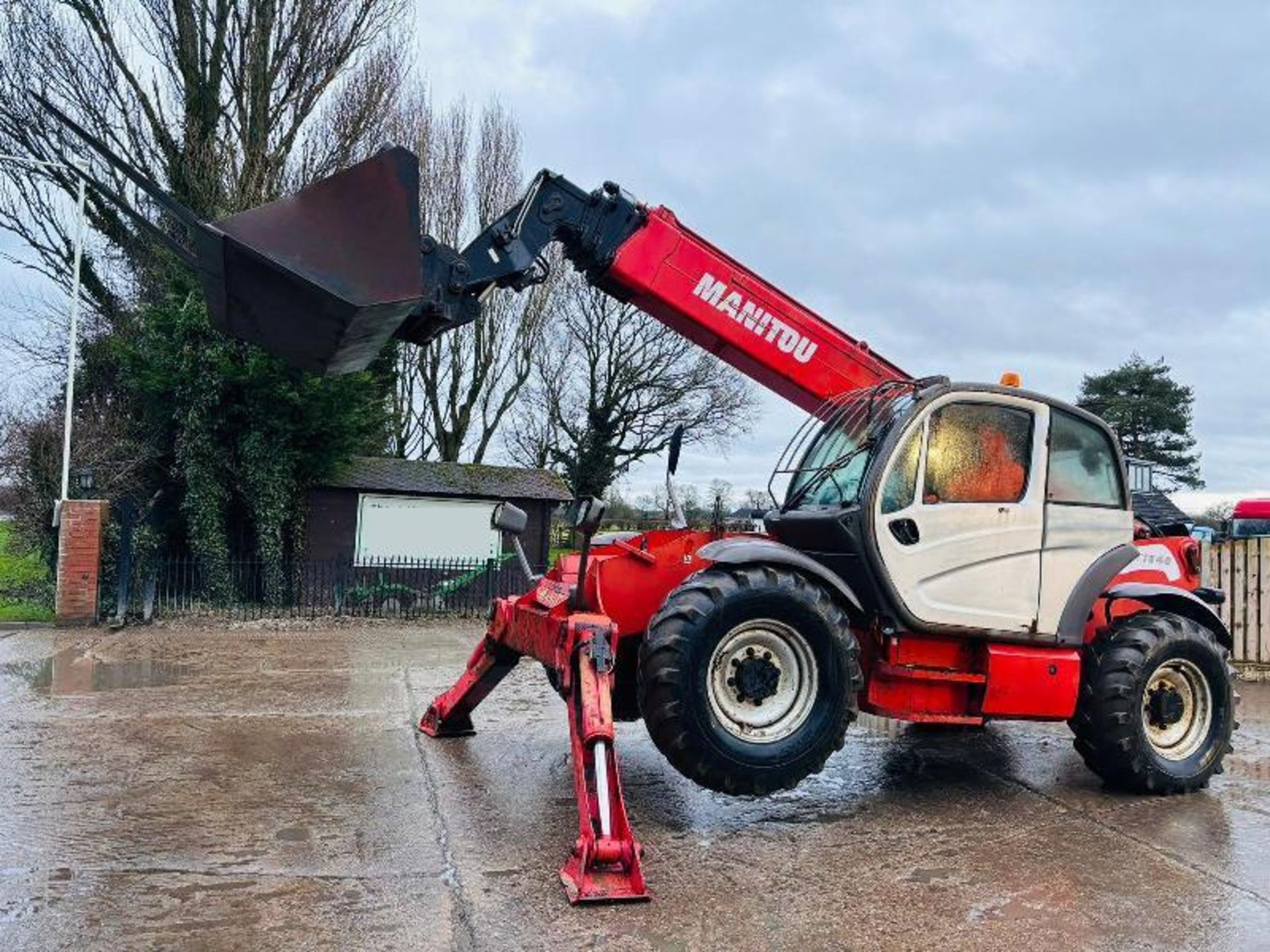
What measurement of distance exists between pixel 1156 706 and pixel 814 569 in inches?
94.1

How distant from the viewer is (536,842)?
5020mm

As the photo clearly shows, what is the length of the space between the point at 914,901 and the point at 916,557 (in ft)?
6.37

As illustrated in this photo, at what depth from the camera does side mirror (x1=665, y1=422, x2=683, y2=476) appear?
6227 mm

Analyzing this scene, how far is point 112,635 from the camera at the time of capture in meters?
12.8

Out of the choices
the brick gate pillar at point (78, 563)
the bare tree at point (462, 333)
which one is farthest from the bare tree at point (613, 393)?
the brick gate pillar at point (78, 563)

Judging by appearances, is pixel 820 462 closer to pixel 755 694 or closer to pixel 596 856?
pixel 755 694

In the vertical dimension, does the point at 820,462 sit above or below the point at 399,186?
below

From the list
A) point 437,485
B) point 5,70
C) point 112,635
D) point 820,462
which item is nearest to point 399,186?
point 820,462

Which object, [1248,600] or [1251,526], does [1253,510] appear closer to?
[1251,526]

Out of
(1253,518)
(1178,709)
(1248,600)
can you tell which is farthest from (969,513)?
(1253,518)

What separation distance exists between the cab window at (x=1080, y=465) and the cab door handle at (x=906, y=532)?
0.91m

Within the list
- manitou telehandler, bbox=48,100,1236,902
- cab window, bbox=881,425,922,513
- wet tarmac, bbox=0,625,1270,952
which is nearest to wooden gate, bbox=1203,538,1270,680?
wet tarmac, bbox=0,625,1270,952

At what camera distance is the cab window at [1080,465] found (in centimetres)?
620

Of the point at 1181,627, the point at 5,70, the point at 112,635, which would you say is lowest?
the point at 112,635
